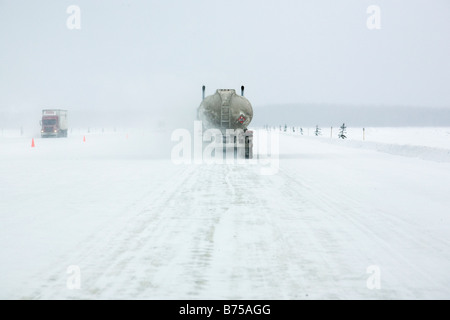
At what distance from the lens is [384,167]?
1750cm

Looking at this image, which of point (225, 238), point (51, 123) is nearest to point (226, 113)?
point (225, 238)

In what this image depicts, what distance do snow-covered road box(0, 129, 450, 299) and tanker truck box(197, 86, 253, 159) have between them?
33.4 ft

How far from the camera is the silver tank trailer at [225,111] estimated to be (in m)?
23.3

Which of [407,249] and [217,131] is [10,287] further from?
[217,131]

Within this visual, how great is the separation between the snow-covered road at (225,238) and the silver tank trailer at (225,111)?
10.2 metres

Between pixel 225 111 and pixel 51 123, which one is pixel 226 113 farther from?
pixel 51 123

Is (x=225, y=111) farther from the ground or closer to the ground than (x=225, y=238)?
farther from the ground

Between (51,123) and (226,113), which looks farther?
(51,123)

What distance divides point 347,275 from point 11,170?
15.0 meters

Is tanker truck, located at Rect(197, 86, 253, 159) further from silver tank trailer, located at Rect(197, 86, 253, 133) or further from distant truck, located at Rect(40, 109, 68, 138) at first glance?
distant truck, located at Rect(40, 109, 68, 138)

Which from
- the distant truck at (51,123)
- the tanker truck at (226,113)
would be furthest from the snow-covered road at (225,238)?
the distant truck at (51,123)

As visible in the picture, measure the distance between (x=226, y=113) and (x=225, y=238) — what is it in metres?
17.0

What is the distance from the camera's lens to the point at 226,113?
2333cm

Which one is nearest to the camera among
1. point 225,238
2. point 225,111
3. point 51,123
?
point 225,238
